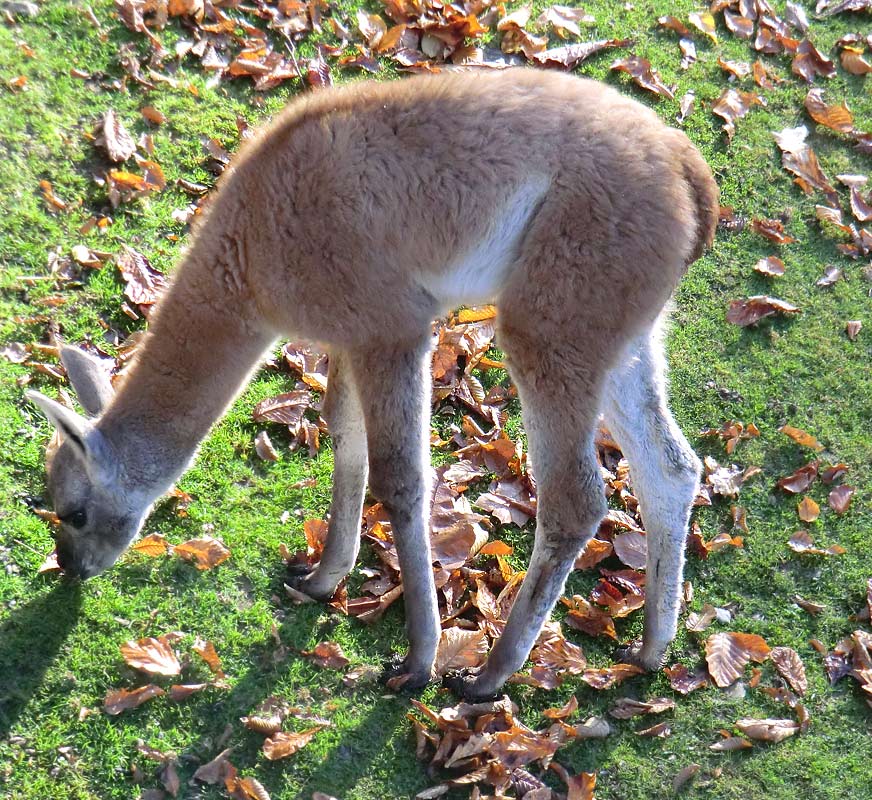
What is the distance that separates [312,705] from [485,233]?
96.4 inches

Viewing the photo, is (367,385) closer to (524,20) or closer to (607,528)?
(607,528)

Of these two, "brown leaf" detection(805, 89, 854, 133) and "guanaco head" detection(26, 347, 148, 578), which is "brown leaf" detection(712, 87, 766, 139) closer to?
"brown leaf" detection(805, 89, 854, 133)

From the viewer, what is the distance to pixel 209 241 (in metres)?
4.62

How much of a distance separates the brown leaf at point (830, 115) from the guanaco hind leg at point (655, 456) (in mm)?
4642

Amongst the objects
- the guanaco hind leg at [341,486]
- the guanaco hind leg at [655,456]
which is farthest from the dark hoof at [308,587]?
the guanaco hind leg at [655,456]

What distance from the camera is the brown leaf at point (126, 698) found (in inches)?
185

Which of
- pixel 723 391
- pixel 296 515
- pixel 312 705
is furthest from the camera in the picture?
pixel 723 391

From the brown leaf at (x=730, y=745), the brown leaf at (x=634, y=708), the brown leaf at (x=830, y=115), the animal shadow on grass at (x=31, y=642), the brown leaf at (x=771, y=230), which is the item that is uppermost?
the brown leaf at (x=830, y=115)

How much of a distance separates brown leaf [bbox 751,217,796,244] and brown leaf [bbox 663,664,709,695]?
3791 millimetres

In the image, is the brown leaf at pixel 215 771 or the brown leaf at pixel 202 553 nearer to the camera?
the brown leaf at pixel 215 771

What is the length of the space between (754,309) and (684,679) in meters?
3.10

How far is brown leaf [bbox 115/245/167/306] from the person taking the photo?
6344mm

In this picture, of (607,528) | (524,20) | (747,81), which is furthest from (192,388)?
(747,81)

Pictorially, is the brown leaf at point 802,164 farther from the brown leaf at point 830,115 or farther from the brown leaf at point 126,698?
the brown leaf at point 126,698
